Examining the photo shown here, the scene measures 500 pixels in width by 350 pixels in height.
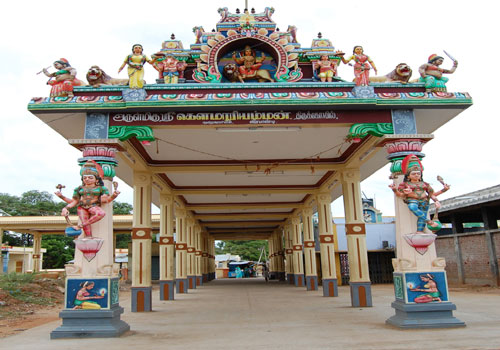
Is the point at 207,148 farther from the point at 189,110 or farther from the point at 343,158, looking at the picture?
the point at 343,158

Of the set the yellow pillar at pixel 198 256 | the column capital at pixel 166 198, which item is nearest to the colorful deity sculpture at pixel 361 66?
the column capital at pixel 166 198

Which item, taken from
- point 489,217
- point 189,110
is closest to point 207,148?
point 189,110

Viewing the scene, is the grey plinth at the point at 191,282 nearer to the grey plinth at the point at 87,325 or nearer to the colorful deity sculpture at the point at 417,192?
the grey plinth at the point at 87,325

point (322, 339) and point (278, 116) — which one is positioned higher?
point (278, 116)

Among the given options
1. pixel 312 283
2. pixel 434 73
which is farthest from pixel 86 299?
pixel 312 283

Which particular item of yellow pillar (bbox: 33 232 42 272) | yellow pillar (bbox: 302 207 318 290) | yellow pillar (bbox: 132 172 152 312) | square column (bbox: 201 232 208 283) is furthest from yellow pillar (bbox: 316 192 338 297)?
yellow pillar (bbox: 33 232 42 272)

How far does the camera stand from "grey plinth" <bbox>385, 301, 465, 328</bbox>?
22.5 feet

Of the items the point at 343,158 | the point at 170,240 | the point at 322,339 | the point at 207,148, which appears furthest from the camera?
the point at 170,240

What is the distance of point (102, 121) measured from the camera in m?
7.74

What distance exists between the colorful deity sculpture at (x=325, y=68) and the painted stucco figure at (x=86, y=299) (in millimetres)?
5903

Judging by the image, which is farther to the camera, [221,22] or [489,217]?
[489,217]

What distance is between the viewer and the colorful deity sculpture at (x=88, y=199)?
7086 millimetres

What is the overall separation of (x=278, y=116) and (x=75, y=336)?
16.9ft

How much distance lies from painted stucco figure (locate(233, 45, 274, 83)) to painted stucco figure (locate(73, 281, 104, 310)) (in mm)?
4856
